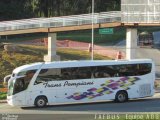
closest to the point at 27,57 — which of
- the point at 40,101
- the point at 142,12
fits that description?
the point at 142,12

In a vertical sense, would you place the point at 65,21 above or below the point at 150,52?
above

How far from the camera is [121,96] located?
36844 millimetres

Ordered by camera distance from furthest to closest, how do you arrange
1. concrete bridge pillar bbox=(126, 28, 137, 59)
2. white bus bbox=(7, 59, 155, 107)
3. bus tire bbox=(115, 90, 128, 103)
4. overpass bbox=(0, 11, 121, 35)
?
overpass bbox=(0, 11, 121, 35), concrete bridge pillar bbox=(126, 28, 137, 59), bus tire bbox=(115, 90, 128, 103), white bus bbox=(7, 59, 155, 107)

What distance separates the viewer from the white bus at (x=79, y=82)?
113 ft

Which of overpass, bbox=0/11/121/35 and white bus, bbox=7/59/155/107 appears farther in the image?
overpass, bbox=0/11/121/35

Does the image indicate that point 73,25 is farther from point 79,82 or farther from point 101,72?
point 79,82

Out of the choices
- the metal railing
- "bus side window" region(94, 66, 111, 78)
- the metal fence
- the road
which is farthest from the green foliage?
"bus side window" region(94, 66, 111, 78)

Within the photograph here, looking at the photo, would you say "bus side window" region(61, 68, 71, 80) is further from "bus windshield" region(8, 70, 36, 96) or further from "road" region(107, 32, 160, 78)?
"road" region(107, 32, 160, 78)

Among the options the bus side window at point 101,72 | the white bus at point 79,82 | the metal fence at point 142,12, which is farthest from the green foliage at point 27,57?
the bus side window at point 101,72

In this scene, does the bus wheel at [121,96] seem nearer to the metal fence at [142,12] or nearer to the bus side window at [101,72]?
the bus side window at [101,72]

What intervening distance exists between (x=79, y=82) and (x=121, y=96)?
3.28 meters

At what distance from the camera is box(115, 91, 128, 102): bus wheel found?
36.7 meters

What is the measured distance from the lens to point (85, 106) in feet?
115

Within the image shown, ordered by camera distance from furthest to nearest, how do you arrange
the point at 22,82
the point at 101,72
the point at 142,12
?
the point at 142,12 → the point at 101,72 → the point at 22,82
